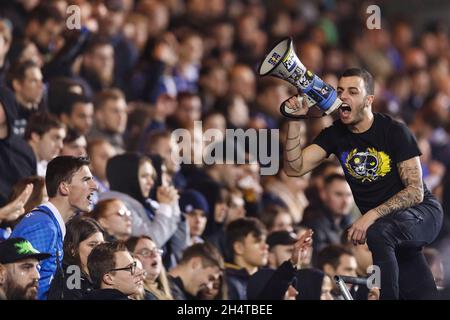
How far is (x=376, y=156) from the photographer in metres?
6.83

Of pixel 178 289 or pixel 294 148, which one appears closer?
pixel 294 148

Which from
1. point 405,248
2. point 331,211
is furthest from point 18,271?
point 331,211

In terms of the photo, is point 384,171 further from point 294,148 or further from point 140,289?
point 140,289

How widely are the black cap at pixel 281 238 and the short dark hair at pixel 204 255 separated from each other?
2.42 ft

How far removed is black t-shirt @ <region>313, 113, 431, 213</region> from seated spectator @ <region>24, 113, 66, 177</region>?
239cm

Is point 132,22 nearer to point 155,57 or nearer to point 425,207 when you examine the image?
point 155,57

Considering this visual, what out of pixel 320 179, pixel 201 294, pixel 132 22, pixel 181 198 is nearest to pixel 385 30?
pixel 132 22

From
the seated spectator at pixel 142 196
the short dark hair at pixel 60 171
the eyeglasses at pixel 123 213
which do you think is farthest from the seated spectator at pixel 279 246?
the short dark hair at pixel 60 171

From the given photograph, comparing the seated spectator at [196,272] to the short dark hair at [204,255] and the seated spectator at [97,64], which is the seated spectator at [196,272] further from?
the seated spectator at [97,64]

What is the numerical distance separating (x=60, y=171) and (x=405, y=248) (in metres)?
2.21

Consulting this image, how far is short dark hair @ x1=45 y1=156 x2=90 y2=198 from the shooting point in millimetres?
6980

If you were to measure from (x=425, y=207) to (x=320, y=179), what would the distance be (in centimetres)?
334

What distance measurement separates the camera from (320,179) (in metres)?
10.2

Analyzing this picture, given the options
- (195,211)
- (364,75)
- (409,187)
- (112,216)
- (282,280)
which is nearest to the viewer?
(409,187)
